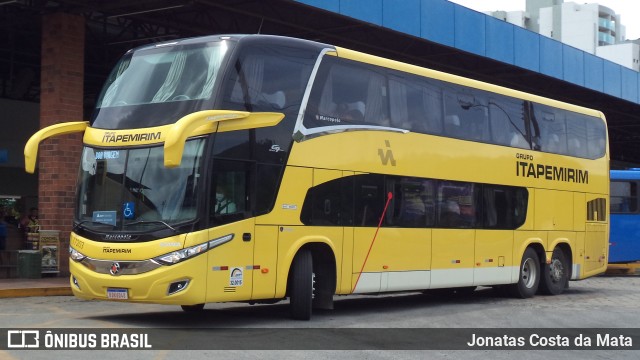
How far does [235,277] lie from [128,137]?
7.89 ft

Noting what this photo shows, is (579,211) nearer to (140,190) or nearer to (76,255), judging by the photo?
(140,190)

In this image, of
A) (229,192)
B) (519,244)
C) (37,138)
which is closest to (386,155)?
(229,192)

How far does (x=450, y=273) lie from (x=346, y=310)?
7.67ft

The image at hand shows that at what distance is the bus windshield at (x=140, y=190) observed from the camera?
11492mm

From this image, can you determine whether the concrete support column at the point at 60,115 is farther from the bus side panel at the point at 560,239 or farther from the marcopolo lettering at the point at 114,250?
the bus side panel at the point at 560,239

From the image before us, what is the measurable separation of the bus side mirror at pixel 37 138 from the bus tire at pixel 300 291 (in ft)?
12.4

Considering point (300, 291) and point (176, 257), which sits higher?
point (176, 257)

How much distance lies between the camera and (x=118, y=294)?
1148 cm

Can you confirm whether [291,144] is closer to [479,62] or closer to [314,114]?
[314,114]

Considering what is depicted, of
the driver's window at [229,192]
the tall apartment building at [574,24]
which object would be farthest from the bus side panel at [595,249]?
the tall apartment building at [574,24]

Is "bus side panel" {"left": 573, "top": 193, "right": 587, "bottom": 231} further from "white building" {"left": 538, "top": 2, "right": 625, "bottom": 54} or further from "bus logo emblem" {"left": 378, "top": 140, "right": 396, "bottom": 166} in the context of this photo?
"white building" {"left": 538, "top": 2, "right": 625, "bottom": 54}

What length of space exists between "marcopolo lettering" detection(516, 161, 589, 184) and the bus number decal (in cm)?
808

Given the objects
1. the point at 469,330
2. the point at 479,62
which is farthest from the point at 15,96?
the point at 469,330

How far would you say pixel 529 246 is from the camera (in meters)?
18.7
